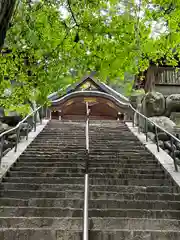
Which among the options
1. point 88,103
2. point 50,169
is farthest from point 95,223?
point 88,103

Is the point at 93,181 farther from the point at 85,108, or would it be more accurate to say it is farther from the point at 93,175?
the point at 85,108

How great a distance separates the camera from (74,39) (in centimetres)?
686

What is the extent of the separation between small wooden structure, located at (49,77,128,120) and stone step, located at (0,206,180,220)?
13.7m

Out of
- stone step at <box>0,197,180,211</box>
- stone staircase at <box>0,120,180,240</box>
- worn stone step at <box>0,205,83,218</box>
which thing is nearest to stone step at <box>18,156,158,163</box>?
stone staircase at <box>0,120,180,240</box>

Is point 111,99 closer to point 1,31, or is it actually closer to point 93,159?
point 93,159

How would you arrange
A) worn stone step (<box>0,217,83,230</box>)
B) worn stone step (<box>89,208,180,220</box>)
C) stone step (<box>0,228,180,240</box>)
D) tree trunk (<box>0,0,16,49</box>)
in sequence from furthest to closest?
1. worn stone step (<box>89,208,180,220</box>)
2. worn stone step (<box>0,217,83,230</box>)
3. tree trunk (<box>0,0,16,49</box>)
4. stone step (<box>0,228,180,240</box>)

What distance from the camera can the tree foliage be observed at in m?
6.42

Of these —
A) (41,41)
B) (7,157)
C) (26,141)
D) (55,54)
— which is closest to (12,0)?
(41,41)

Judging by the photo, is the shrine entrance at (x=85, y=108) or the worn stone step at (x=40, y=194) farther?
the shrine entrance at (x=85, y=108)

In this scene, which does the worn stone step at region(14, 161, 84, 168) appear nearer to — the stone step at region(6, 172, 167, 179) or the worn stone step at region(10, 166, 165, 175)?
the worn stone step at region(10, 166, 165, 175)

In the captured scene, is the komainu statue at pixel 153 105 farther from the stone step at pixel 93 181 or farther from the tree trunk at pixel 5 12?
the tree trunk at pixel 5 12

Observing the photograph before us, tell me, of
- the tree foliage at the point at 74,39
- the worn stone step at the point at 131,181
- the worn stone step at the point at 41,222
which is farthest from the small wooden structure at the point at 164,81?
the worn stone step at the point at 41,222

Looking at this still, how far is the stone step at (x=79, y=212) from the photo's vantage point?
4797 mm

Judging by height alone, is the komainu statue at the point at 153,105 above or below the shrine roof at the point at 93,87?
below
